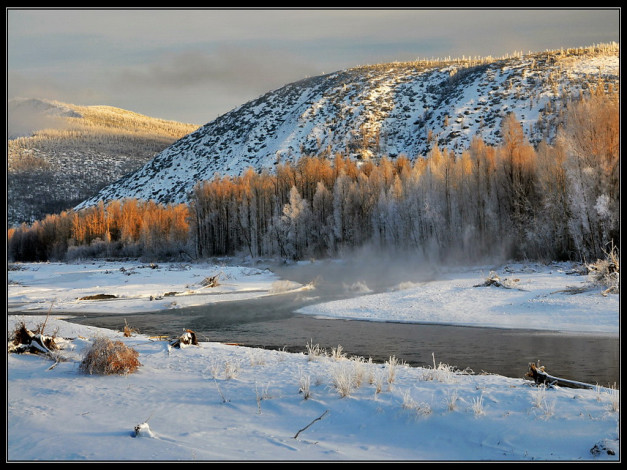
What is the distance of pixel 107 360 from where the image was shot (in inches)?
408

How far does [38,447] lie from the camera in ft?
20.8

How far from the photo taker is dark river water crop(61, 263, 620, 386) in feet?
40.9

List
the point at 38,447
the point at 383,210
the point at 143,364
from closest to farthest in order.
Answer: the point at 38,447
the point at 143,364
the point at 383,210

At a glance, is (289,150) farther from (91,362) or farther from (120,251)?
(91,362)

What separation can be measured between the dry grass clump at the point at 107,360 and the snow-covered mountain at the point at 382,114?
7766cm

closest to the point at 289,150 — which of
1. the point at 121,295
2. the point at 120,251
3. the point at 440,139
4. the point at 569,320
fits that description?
the point at 440,139

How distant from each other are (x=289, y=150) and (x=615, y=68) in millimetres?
65091

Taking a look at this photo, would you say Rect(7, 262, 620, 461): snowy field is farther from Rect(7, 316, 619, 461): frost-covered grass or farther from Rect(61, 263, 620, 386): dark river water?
Rect(61, 263, 620, 386): dark river water

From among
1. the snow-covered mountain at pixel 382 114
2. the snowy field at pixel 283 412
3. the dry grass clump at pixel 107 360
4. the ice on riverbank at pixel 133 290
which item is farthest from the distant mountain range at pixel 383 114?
the dry grass clump at pixel 107 360

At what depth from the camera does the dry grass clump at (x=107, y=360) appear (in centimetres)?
1034

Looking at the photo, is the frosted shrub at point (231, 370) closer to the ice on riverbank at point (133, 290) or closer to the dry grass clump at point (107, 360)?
the dry grass clump at point (107, 360)

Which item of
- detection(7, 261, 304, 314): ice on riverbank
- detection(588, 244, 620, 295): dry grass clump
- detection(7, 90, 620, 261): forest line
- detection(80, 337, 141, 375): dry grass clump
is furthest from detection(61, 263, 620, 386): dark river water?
detection(7, 90, 620, 261): forest line

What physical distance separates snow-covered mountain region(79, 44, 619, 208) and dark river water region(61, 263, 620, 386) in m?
67.2

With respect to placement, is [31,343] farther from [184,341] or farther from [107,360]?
[184,341]
